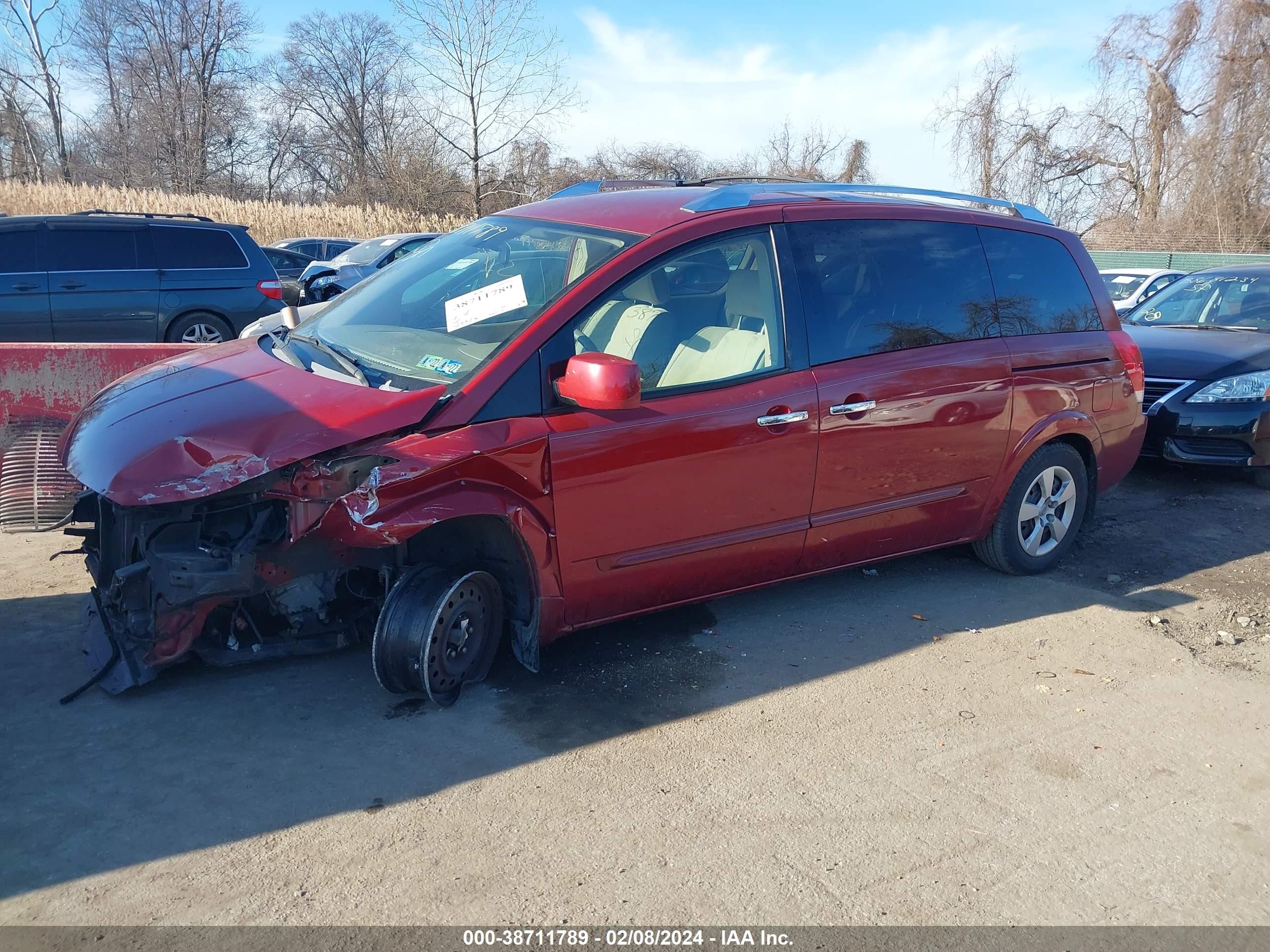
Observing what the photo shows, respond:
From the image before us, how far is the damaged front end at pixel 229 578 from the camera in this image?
341 cm

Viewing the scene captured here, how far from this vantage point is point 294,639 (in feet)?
12.6

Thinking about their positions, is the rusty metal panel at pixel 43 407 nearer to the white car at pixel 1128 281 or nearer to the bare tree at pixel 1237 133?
the white car at pixel 1128 281

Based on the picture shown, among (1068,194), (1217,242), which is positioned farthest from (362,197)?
(1217,242)

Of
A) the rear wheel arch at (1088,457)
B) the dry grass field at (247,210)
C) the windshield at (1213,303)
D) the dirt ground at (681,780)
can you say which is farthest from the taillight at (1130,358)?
the dry grass field at (247,210)

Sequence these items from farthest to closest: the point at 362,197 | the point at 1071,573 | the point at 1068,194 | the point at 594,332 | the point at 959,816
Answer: the point at 362,197 → the point at 1068,194 → the point at 1071,573 → the point at 594,332 → the point at 959,816

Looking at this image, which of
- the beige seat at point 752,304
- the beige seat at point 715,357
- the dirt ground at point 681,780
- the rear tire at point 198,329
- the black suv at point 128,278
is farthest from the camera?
the rear tire at point 198,329

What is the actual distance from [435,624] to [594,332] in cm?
129

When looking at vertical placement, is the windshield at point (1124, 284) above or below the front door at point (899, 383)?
above

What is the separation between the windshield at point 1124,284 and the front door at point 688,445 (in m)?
14.0

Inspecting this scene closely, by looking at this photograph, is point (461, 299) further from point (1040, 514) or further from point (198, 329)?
point (198, 329)

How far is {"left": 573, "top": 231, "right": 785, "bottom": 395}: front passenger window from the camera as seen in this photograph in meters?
3.92

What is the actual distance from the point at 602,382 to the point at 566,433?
10.4 inches

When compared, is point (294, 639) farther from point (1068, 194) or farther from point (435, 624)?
point (1068, 194)

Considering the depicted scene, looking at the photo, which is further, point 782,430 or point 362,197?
point 362,197
